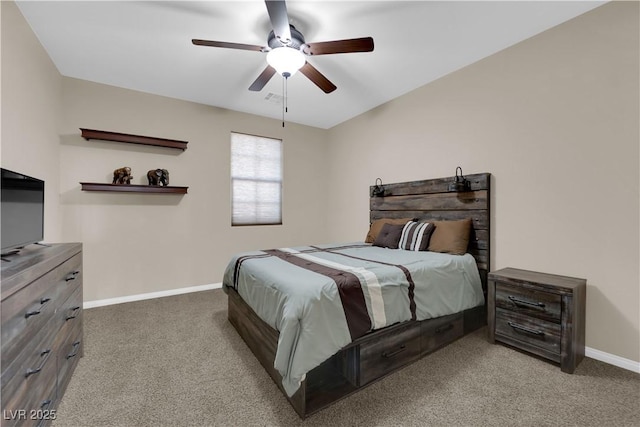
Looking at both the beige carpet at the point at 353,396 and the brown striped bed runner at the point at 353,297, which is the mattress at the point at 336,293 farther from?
the beige carpet at the point at 353,396

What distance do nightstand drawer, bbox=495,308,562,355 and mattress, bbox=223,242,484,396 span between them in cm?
26

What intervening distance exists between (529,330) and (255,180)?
12.8ft

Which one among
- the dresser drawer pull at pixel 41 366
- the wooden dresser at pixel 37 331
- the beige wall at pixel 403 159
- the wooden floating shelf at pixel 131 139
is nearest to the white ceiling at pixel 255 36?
the beige wall at pixel 403 159

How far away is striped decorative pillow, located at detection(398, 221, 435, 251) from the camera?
300 centimetres

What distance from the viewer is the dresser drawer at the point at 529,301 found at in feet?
6.73

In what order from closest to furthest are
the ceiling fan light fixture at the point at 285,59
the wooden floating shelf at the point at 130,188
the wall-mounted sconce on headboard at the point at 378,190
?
the ceiling fan light fixture at the point at 285,59
the wooden floating shelf at the point at 130,188
the wall-mounted sconce on headboard at the point at 378,190

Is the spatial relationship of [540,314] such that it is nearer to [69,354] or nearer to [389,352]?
[389,352]

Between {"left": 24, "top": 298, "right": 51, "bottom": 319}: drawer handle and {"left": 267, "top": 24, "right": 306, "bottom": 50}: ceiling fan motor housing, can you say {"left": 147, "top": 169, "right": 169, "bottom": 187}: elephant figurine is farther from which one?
{"left": 24, "top": 298, "right": 51, "bottom": 319}: drawer handle

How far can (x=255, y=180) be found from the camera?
4531 millimetres

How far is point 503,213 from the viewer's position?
2738 mm

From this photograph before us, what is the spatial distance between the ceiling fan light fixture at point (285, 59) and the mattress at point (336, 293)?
163cm

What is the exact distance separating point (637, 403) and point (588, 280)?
845mm

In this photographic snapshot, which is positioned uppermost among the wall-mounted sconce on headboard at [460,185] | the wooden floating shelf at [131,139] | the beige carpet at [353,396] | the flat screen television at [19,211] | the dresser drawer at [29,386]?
the wooden floating shelf at [131,139]

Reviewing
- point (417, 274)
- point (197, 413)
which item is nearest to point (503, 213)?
point (417, 274)
